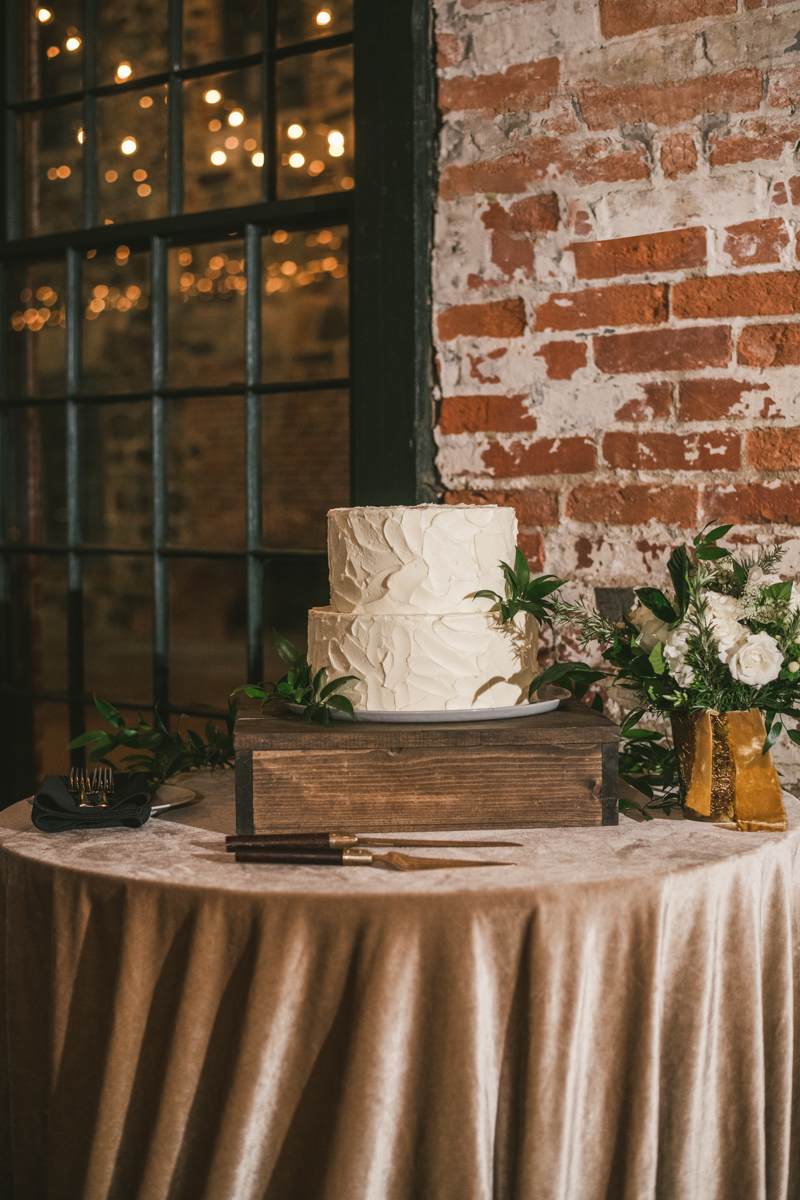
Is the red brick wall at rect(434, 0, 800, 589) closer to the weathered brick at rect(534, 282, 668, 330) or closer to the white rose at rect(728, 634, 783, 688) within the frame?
the weathered brick at rect(534, 282, 668, 330)

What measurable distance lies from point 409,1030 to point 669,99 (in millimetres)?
1502

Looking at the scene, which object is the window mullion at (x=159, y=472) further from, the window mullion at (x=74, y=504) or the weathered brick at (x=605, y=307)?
the weathered brick at (x=605, y=307)

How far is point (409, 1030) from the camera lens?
3.10ft

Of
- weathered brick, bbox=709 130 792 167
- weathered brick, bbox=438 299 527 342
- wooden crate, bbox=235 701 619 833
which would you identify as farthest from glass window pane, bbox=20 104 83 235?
wooden crate, bbox=235 701 619 833

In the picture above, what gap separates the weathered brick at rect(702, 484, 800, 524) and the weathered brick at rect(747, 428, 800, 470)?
1.3 inches

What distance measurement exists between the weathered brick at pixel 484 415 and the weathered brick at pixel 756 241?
1.37 feet

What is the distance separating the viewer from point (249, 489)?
210 centimetres

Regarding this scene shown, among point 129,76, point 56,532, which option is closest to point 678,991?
point 56,532

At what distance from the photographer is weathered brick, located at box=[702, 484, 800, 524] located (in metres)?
1.58

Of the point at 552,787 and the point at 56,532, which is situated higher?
the point at 56,532

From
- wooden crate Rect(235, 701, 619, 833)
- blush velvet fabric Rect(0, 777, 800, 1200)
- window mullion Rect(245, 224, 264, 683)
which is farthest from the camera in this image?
window mullion Rect(245, 224, 264, 683)

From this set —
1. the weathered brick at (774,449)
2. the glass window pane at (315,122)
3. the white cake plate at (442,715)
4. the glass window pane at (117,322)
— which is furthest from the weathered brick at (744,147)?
the glass window pane at (117,322)

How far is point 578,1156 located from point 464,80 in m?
1.70

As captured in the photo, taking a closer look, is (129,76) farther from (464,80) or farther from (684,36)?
(684,36)
